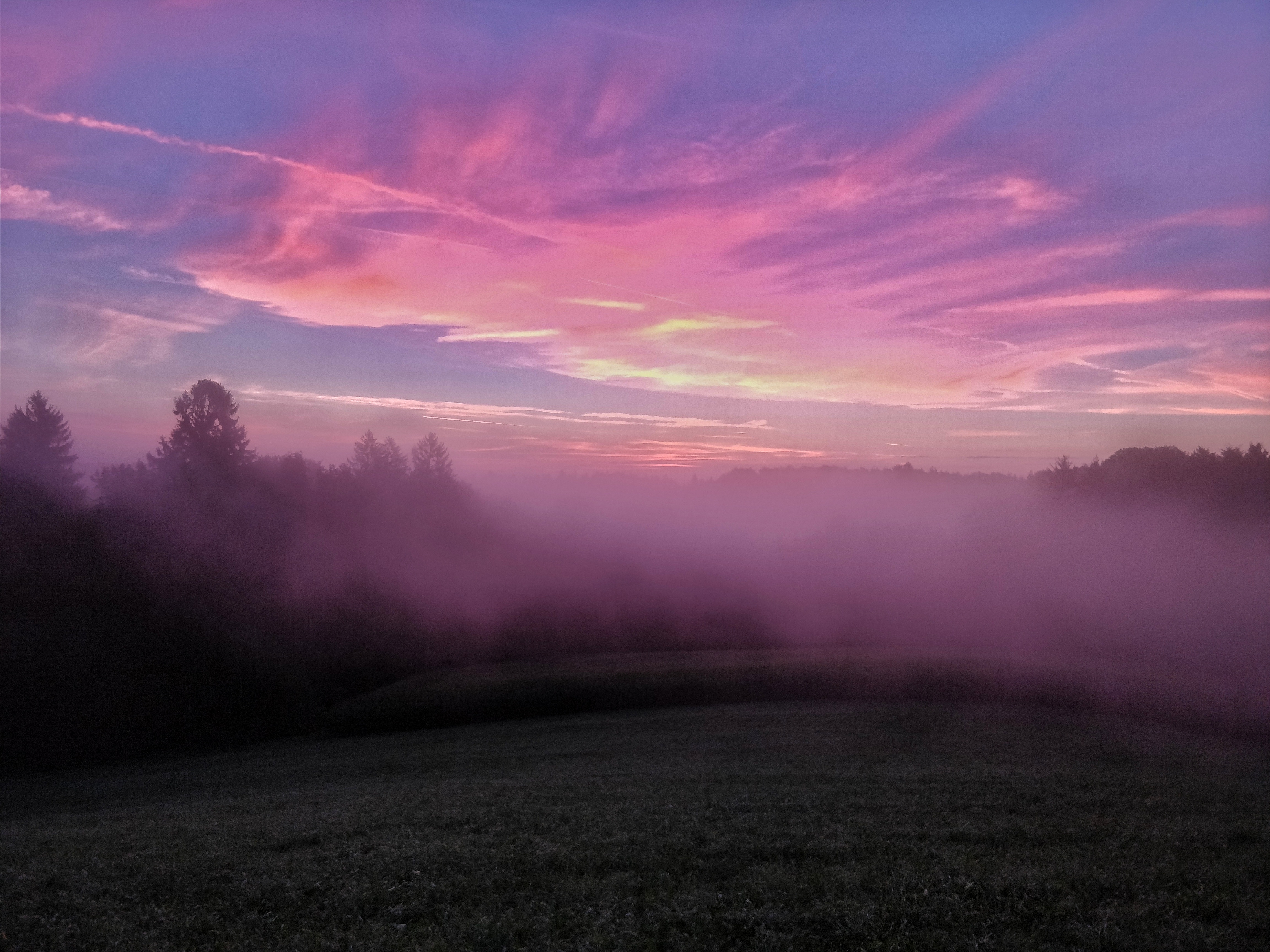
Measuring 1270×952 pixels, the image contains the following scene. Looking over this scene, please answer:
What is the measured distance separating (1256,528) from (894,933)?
2087 inches

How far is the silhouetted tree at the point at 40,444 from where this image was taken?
66.2 meters

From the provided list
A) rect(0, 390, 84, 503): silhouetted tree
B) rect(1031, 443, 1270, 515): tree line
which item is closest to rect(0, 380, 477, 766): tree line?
rect(0, 390, 84, 503): silhouetted tree

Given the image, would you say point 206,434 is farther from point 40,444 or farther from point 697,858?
point 697,858

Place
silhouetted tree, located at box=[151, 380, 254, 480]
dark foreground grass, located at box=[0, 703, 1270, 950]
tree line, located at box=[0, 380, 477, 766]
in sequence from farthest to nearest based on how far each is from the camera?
silhouetted tree, located at box=[151, 380, 254, 480] < tree line, located at box=[0, 380, 477, 766] < dark foreground grass, located at box=[0, 703, 1270, 950]

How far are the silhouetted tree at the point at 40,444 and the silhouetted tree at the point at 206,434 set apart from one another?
296 inches

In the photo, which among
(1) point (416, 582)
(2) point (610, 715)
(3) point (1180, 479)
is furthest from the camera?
(1) point (416, 582)

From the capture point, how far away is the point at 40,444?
224ft

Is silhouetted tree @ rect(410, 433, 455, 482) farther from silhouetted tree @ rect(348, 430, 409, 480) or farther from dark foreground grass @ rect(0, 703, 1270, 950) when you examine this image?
dark foreground grass @ rect(0, 703, 1270, 950)

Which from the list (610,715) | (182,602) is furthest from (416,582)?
(610,715)

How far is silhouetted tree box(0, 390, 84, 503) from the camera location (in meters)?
66.2

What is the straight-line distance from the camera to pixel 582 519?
96.3 metres

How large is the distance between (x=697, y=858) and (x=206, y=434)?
7310 cm

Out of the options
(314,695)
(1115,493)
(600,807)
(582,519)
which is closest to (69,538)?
(314,695)

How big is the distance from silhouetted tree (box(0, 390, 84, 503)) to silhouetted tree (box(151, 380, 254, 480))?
24.7ft
